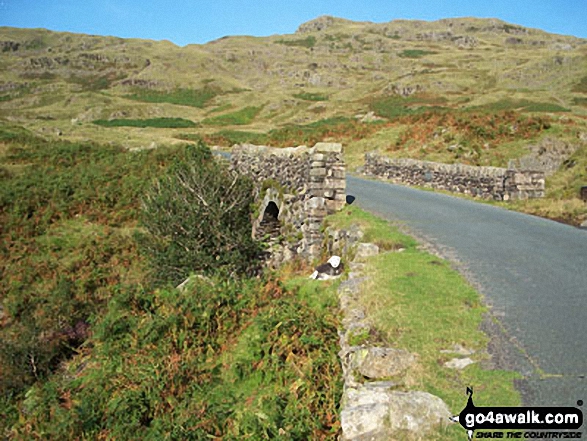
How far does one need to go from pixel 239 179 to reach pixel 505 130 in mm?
18754

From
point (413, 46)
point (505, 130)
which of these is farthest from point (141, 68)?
point (505, 130)

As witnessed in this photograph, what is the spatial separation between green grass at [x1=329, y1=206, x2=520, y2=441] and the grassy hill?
740 cm

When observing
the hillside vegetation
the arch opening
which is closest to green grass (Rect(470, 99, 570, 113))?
the arch opening

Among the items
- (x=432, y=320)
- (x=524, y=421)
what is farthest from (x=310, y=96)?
(x=524, y=421)

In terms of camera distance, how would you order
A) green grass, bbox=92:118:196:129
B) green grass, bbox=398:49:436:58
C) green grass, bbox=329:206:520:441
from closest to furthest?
green grass, bbox=329:206:520:441 → green grass, bbox=92:118:196:129 → green grass, bbox=398:49:436:58

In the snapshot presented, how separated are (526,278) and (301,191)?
793 centimetres

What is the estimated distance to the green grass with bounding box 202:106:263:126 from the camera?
72831mm

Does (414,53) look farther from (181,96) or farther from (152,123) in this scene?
(152,123)

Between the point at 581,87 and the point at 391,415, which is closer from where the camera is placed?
the point at 391,415

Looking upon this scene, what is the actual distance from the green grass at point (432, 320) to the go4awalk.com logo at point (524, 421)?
10 centimetres

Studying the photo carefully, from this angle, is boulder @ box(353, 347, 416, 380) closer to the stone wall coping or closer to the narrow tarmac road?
the narrow tarmac road

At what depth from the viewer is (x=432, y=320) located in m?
6.13

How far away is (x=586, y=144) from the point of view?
73.9ft

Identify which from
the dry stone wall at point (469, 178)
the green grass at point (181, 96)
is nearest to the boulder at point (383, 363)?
the dry stone wall at point (469, 178)
